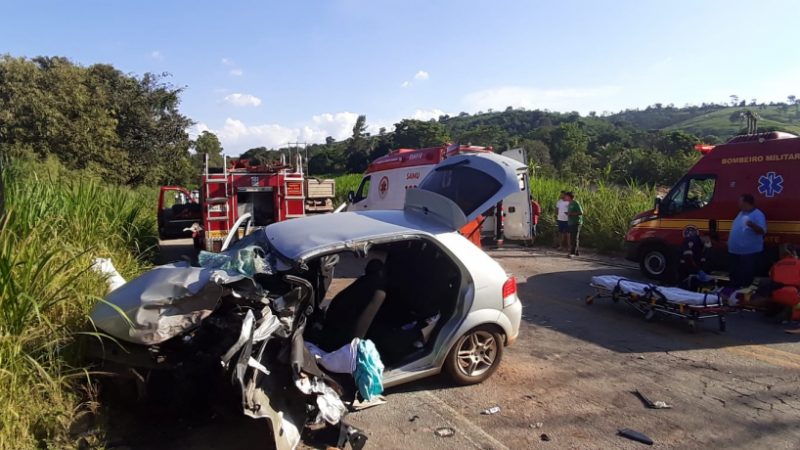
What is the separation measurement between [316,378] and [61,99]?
26774 millimetres

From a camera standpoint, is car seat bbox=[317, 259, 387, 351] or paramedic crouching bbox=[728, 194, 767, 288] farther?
paramedic crouching bbox=[728, 194, 767, 288]

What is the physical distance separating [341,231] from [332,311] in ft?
2.47

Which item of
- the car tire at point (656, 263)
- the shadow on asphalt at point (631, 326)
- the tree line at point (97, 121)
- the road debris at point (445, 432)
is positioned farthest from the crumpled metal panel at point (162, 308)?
the tree line at point (97, 121)

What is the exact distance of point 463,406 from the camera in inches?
168

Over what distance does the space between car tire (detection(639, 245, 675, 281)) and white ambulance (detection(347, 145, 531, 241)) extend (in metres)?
2.66

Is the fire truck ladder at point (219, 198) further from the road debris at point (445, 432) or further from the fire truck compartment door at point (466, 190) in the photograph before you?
the road debris at point (445, 432)

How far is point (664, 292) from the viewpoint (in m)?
6.59

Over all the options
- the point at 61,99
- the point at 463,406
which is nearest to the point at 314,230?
the point at 463,406

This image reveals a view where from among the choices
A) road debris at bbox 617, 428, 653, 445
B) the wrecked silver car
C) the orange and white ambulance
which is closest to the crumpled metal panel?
the wrecked silver car

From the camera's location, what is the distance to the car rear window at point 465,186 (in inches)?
207

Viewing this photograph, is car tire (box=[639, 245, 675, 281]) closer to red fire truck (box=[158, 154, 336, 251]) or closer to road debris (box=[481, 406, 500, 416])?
road debris (box=[481, 406, 500, 416])

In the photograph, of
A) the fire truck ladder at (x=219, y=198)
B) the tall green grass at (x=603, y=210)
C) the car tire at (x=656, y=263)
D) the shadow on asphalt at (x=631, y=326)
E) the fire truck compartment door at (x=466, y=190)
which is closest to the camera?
the fire truck compartment door at (x=466, y=190)

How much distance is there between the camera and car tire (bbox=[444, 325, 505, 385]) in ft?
14.9

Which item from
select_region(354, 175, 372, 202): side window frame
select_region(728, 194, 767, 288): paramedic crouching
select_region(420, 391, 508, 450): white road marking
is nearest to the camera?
select_region(420, 391, 508, 450): white road marking
